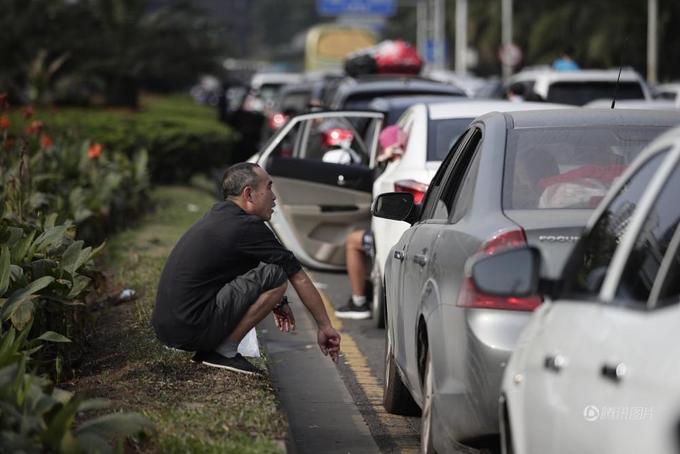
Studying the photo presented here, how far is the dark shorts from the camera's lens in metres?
7.64

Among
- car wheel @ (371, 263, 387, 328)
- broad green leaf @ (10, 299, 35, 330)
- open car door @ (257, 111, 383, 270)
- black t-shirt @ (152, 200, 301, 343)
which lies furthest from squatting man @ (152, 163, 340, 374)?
open car door @ (257, 111, 383, 270)

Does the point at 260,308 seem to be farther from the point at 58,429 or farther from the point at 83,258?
the point at 58,429

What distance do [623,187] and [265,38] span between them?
567 ft

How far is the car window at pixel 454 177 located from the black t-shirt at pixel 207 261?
0.96 m

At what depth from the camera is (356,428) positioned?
780cm

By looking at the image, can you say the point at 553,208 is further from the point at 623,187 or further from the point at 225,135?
the point at 225,135

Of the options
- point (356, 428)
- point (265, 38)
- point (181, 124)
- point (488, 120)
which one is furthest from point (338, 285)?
point (265, 38)

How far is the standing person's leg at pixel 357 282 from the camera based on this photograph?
11.8m

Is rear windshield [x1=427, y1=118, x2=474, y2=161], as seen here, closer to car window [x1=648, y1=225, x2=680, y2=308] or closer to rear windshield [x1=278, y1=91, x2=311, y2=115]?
car window [x1=648, y1=225, x2=680, y2=308]

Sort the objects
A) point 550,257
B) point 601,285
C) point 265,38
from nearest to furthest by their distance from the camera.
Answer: point 601,285 → point 550,257 → point 265,38

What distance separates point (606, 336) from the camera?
12.9 feet

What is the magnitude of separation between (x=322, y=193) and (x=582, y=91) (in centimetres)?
853

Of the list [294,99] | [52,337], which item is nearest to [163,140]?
[294,99]

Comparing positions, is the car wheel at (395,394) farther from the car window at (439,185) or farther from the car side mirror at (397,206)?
the car window at (439,185)
